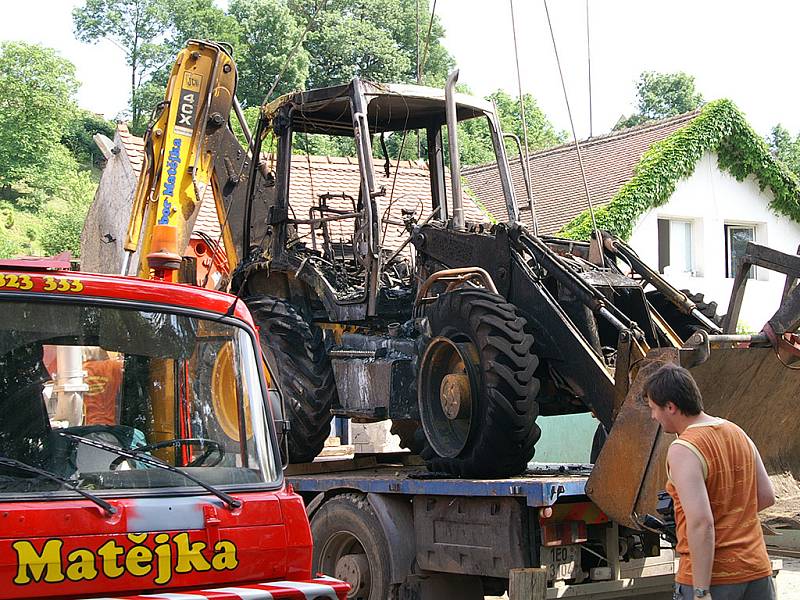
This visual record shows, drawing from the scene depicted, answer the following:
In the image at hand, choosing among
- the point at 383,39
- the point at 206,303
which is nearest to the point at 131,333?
the point at 206,303

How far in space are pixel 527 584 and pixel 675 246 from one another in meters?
19.3

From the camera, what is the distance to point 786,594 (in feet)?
35.6

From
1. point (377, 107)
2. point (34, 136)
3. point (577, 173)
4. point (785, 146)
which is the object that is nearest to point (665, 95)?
point (785, 146)

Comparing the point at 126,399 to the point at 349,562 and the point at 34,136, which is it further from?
the point at 34,136

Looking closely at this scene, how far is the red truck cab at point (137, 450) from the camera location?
466 cm

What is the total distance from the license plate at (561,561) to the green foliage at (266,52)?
38.6 metres

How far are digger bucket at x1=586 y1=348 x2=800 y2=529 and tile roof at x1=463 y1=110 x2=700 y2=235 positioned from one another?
16.5 m

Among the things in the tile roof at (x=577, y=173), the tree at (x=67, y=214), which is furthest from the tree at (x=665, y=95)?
the tile roof at (x=577, y=173)

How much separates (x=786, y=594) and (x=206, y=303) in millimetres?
7325

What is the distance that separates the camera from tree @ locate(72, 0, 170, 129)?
63219 millimetres

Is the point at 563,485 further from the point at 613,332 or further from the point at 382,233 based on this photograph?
the point at 382,233

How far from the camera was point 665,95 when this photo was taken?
204 ft

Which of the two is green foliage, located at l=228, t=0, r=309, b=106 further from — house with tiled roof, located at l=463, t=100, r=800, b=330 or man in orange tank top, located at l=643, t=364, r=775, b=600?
man in orange tank top, located at l=643, t=364, r=775, b=600

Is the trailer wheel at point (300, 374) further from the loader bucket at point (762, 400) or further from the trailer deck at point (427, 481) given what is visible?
the loader bucket at point (762, 400)
